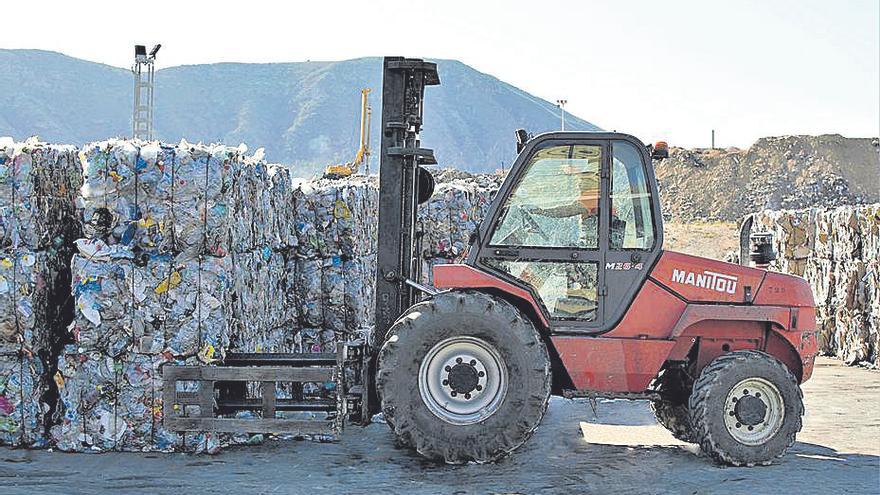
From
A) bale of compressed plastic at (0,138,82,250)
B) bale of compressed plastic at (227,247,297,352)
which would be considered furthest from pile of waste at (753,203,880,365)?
bale of compressed plastic at (0,138,82,250)

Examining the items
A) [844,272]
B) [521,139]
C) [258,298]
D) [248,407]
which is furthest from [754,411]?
[844,272]

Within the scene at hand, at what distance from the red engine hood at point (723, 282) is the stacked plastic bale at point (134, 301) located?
3390 mm

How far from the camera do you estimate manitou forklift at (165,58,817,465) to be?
22.0 ft

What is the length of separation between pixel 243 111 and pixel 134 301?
177221mm

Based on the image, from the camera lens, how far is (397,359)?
22.0 ft

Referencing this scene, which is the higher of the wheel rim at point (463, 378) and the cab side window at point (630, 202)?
the cab side window at point (630, 202)

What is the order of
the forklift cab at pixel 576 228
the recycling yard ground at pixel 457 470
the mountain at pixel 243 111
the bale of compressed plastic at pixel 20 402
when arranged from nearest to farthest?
the recycling yard ground at pixel 457 470
the forklift cab at pixel 576 228
the bale of compressed plastic at pixel 20 402
the mountain at pixel 243 111

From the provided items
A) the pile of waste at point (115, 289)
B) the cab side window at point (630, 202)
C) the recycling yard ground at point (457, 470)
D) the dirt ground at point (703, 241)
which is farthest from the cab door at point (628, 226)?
the dirt ground at point (703, 241)

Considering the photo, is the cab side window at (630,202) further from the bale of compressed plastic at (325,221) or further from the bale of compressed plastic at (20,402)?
the bale of compressed plastic at (20,402)

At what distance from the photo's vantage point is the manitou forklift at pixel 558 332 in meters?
6.69

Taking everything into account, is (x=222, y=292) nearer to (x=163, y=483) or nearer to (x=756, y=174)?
(x=163, y=483)

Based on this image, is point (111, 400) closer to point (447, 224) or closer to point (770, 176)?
point (447, 224)

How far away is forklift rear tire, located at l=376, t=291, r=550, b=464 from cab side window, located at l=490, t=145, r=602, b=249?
1.83ft

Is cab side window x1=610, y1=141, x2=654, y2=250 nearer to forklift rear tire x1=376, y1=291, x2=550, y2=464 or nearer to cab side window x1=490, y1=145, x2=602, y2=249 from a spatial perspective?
cab side window x1=490, y1=145, x2=602, y2=249
